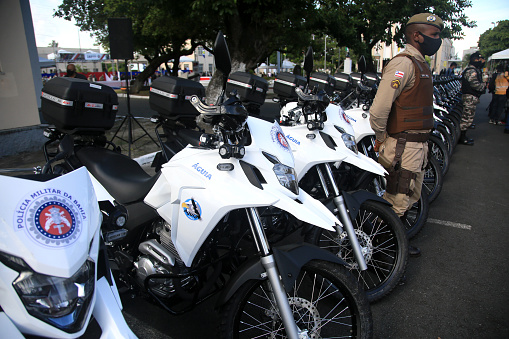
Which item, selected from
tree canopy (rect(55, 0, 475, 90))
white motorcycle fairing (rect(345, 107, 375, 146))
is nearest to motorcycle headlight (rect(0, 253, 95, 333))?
white motorcycle fairing (rect(345, 107, 375, 146))

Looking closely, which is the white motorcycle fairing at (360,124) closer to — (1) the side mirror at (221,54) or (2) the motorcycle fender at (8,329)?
(1) the side mirror at (221,54)

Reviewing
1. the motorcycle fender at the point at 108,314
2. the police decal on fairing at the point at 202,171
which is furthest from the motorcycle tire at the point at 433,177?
the motorcycle fender at the point at 108,314

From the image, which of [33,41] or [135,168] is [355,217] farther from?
[33,41]

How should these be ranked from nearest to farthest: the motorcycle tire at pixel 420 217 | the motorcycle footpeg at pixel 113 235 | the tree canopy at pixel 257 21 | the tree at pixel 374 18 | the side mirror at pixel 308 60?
A: 1. the motorcycle footpeg at pixel 113 235
2. the side mirror at pixel 308 60
3. the motorcycle tire at pixel 420 217
4. the tree canopy at pixel 257 21
5. the tree at pixel 374 18

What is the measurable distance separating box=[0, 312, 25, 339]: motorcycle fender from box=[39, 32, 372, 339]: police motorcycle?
2.16 ft

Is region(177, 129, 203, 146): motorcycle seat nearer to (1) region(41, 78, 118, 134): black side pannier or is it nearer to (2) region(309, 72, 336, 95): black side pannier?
(1) region(41, 78, 118, 134): black side pannier

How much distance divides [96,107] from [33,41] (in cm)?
586

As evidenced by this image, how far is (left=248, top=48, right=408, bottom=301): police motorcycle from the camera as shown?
2.72m

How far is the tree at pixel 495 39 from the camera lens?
65.6 m

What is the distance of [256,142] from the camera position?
2143 millimetres

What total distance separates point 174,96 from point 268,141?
227 cm

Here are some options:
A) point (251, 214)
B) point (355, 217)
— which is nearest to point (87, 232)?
point (251, 214)

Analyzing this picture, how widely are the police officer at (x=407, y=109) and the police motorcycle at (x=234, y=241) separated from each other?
4.65 feet

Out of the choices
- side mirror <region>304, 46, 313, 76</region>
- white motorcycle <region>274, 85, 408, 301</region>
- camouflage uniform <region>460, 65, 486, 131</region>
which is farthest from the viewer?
camouflage uniform <region>460, 65, 486, 131</region>
